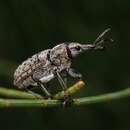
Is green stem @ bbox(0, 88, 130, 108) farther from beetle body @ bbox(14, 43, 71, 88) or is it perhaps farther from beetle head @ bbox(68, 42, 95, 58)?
beetle head @ bbox(68, 42, 95, 58)

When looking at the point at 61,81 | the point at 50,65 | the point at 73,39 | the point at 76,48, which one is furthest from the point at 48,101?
the point at 73,39

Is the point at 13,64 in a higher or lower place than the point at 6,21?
lower

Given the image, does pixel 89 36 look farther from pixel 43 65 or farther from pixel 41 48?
pixel 43 65

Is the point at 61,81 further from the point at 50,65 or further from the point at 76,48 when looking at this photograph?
the point at 76,48

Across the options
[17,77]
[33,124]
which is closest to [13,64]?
[33,124]

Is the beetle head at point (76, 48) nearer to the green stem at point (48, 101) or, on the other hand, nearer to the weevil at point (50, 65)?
the weevil at point (50, 65)
